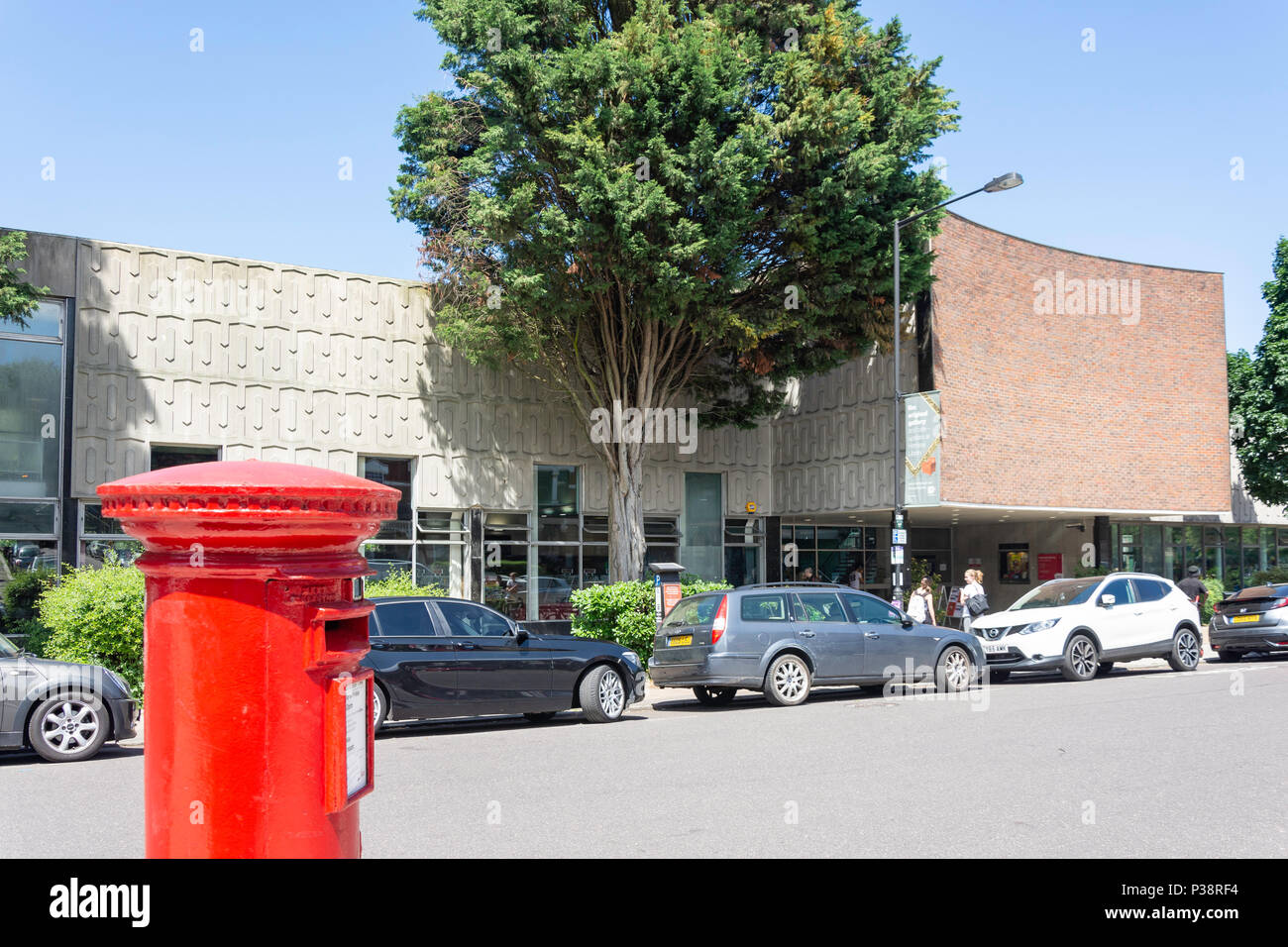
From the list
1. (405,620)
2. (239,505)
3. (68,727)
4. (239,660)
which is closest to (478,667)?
(405,620)

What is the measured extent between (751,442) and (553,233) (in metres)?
10.4

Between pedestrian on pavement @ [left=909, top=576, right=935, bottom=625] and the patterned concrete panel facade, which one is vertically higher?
the patterned concrete panel facade

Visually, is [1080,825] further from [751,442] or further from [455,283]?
[751,442]

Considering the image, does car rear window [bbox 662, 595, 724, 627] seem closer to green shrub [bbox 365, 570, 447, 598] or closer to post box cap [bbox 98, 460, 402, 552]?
green shrub [bbox 365, 570, 447, 598]

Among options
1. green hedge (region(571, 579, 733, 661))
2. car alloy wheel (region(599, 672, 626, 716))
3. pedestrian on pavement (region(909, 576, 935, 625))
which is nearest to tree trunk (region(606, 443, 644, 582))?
green hedge (region(571, 579, 733, 661))

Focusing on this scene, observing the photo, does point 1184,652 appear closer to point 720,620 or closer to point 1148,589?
point 1148,589

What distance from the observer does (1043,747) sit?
10539mm

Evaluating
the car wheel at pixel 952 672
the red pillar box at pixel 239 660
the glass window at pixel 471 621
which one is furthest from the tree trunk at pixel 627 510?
the red pillar box at pixel 239 660

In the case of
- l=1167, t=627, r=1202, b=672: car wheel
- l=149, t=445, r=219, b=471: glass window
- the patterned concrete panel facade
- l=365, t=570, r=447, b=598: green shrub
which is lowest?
l=1167, t=627, r=1202, b=672: car wheel

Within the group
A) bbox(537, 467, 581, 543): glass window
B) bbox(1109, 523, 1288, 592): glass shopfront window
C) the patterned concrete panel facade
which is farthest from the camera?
bbox(1109, 523, 1288, 592): glass shopfront window

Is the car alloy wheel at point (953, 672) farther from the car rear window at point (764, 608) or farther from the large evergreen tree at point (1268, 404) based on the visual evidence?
the large evergreen tree at point (1268, 404)

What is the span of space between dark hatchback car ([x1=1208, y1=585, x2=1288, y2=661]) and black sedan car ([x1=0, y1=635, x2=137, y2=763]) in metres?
19.3

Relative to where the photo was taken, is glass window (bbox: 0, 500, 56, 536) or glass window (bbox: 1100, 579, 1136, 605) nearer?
glass window (bbox: 1100, 579, 1136, 605)

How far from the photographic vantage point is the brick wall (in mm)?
25984
